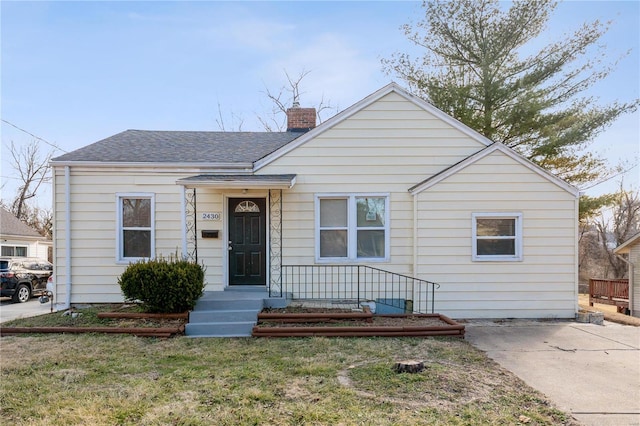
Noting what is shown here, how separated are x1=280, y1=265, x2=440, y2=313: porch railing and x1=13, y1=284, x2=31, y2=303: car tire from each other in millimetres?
12000

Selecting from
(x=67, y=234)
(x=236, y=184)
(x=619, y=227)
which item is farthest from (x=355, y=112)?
(x=619, y=227)

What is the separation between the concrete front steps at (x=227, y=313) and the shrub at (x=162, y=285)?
0.37 meters

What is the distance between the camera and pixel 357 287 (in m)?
8.81

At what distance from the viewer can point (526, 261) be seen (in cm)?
864

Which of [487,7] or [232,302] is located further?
[487,7]

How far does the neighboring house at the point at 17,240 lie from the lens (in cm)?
1978

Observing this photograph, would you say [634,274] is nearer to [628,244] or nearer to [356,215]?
[628,244]

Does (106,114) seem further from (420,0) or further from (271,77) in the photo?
(420,0)

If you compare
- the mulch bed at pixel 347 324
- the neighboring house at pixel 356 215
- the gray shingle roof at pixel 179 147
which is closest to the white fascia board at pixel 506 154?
the neighboring house at pixel 356 215

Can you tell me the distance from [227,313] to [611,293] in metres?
21.2

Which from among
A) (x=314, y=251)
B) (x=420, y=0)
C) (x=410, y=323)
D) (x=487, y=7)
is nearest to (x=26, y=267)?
(x=314, y=251)

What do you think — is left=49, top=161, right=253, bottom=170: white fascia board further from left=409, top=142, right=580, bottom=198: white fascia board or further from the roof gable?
left=409, top=142, right=580, bottom=198: white fascia board

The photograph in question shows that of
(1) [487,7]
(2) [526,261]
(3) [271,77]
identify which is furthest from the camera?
(3) [271,77]

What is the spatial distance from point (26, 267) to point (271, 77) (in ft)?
51.3
